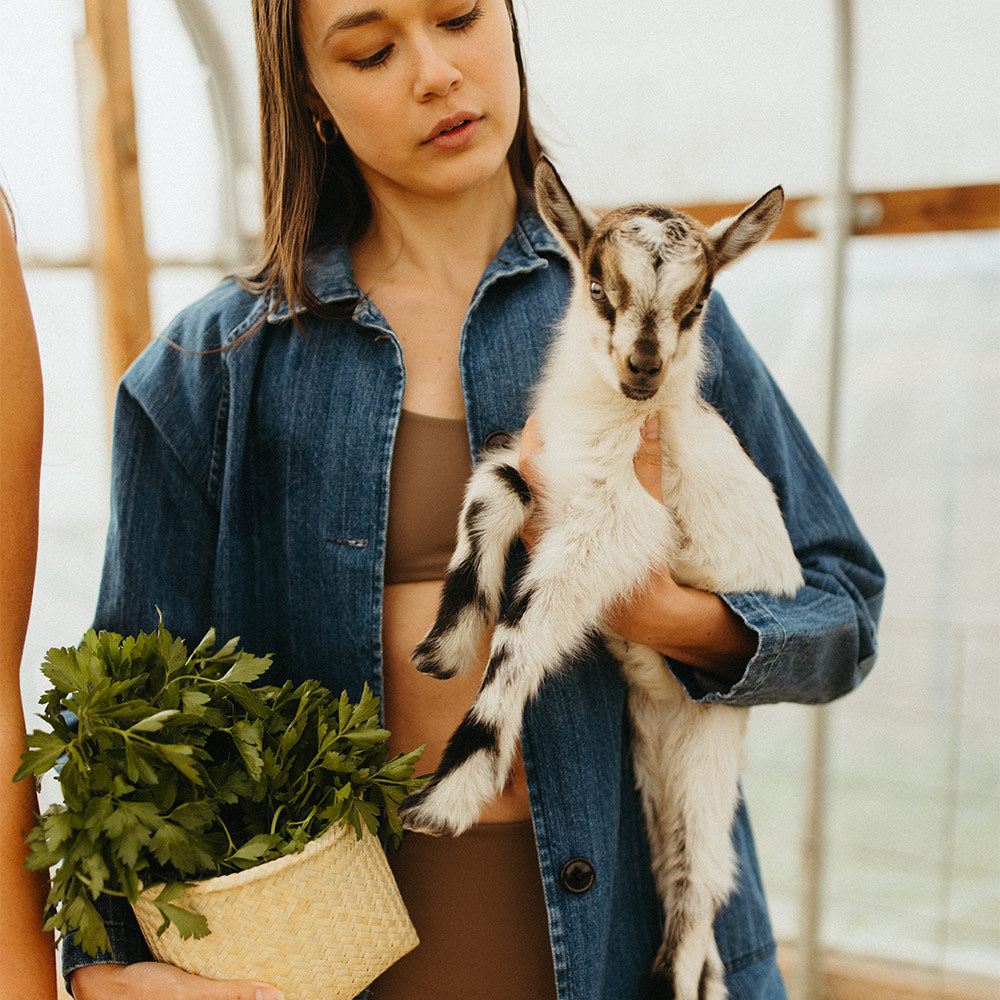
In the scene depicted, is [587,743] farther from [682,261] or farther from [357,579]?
[682,261]

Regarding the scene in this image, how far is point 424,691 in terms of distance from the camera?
4.50 feet

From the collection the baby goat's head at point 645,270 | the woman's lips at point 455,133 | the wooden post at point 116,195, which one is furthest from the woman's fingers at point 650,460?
the wooden post at point 116,195

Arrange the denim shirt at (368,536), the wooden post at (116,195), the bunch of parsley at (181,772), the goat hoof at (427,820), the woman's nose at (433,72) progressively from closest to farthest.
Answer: the bunch of parsley at (181,772), the goat hoof at (427,820), the woman's nose at (433,72), the denim shirt at (368,536), the wooden post at (116,195)

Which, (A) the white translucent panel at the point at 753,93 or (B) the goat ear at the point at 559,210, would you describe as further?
(A) the white translucent panel at the point at 753,93

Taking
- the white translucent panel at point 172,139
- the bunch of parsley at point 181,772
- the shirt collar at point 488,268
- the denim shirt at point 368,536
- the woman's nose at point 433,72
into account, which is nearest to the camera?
the bunch of parsley at point 181,772

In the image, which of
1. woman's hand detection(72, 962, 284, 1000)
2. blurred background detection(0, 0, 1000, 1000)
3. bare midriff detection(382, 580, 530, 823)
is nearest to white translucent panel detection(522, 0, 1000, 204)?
blurred background detection(0, 0, 1000, 1000)

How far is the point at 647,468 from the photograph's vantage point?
4.33ft

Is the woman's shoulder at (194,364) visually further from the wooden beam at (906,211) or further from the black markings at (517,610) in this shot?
the wooden beam at (906,211)

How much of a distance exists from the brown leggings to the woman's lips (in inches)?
39.2

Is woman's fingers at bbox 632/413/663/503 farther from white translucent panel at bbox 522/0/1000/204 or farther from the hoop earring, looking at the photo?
white translucent panel at bbox 522/0/1000/204

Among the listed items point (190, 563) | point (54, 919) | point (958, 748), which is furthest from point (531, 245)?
point (958, 748)

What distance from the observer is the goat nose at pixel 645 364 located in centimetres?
116

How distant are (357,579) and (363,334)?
39cm

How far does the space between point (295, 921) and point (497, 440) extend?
2.34 feet
